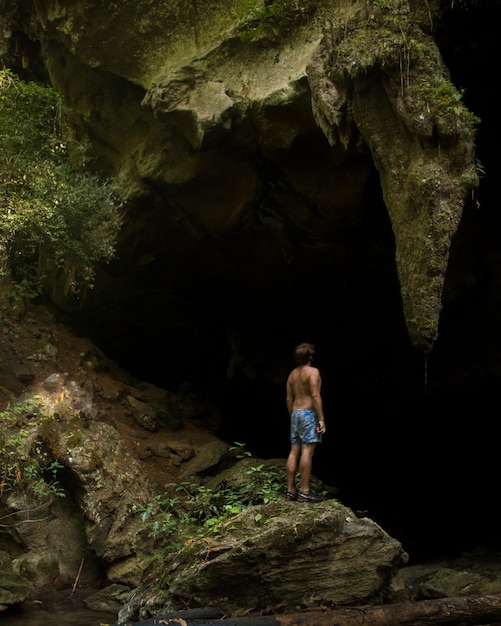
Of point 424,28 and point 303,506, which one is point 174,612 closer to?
point 303,506

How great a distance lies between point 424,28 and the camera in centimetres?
685

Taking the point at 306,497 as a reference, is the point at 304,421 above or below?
above

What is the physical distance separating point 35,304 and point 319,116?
22.5 feet

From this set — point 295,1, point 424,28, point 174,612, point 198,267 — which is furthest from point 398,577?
point 295,1

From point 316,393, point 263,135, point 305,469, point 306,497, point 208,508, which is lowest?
point 208,508

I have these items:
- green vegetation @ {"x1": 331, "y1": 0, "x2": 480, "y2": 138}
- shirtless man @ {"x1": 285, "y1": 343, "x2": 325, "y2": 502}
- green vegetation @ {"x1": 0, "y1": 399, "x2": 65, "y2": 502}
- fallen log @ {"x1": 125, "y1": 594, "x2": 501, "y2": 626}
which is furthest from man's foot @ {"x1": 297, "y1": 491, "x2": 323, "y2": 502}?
green vegetation @ {"x1": 331, "y1": 0, "x2": 480, "y2": 138}

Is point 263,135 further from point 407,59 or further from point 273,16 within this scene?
point 407,59

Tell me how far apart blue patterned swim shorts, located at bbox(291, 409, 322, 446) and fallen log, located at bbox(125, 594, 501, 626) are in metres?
1.92

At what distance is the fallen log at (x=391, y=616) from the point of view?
16.3 feet

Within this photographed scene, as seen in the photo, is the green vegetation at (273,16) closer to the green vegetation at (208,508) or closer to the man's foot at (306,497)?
the green vegetation at (208,508)

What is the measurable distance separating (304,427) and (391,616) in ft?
7.43

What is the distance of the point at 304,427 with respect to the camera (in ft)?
22.7

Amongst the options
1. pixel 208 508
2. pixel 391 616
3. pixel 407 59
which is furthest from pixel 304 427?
pixel 407 59

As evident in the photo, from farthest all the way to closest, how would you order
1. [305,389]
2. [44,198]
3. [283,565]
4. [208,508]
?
[44,198] < [208,508] < [305,389] < [283,565]
